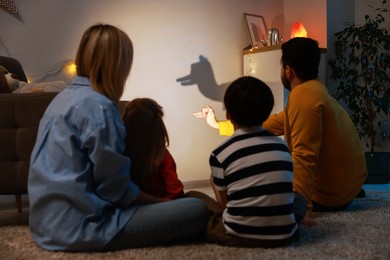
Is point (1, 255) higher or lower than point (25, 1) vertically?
lower

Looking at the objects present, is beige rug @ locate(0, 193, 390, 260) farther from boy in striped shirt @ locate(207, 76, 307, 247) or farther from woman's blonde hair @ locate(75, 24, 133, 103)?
woman's blonde hair @ locate(75, 24, 133, 103)

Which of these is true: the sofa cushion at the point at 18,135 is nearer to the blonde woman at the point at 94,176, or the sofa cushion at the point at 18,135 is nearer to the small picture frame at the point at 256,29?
the blonde woman at the point at 94,176

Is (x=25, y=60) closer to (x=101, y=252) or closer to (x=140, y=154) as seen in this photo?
(x=140, y=154)

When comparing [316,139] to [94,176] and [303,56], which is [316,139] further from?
[94,176]

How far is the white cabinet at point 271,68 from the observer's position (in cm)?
338

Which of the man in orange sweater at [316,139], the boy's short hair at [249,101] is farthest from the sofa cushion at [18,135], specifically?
the man in orange sweater at [316,139]

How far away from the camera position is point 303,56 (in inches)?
73.0

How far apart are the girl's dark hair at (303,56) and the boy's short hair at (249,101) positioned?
619 mm

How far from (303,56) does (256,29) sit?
2015 mm

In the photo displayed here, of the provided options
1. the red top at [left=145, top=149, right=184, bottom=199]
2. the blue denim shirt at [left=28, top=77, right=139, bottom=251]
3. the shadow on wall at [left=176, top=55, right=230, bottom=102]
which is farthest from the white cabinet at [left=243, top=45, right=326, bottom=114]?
the blue denim shirt at [left=28, top=77, right=139, bottom=251]

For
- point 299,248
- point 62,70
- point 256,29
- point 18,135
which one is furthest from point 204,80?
point 299,248

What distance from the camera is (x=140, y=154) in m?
1.48

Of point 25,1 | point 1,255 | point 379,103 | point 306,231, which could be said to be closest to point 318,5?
point 379,103

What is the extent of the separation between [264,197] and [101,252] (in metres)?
0.51
